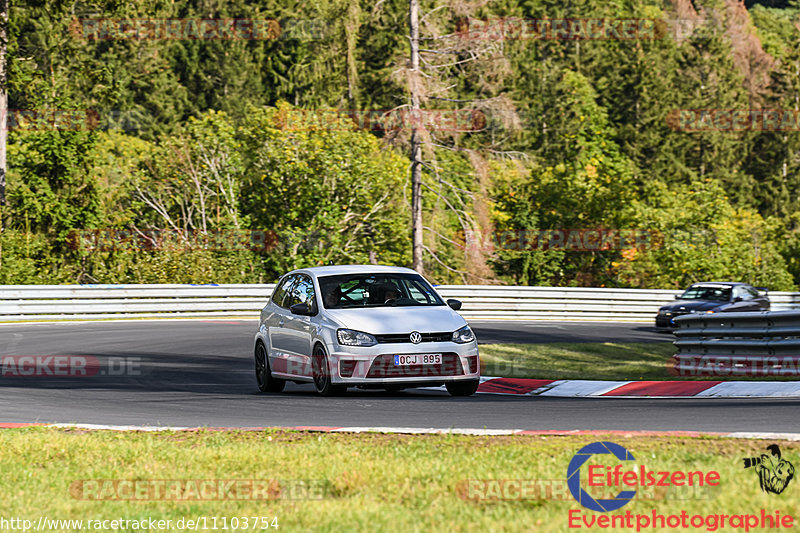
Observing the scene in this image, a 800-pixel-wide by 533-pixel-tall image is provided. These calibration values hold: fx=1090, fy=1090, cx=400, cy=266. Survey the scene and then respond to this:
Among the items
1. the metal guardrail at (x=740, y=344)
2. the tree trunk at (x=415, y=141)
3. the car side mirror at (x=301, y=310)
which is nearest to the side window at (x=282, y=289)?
the car side mirror at (x=301, y=310)

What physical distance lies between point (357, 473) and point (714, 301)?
2554 cm

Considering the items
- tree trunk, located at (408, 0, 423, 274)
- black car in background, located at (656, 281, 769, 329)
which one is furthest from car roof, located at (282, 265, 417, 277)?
tree trunk, located at (408, 0, 423, 274)

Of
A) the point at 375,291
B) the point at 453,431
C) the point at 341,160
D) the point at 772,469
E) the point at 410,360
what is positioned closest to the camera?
the point at 772,469

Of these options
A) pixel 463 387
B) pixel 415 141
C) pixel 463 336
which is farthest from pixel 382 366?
pixel 415 141

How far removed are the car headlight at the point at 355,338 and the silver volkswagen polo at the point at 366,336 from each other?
1 centimetres

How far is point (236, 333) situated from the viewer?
24.0 meters

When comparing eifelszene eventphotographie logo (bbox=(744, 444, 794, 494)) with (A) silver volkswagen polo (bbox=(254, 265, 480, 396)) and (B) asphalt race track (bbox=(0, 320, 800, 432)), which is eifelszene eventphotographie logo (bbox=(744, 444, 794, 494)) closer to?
(B) asphalt race track (bbox=(0, 320, 800, 432))

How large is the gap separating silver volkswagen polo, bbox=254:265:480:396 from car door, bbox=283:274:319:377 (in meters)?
0.01

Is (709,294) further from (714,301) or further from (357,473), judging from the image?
(357,473)

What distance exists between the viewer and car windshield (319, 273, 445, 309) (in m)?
13.1

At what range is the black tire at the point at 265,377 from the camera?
1383 cm

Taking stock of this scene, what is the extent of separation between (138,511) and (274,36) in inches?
2808

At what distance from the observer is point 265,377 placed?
13.9 meters

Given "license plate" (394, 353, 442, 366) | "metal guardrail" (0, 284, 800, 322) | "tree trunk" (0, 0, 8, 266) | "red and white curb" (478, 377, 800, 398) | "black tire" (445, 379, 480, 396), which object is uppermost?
"tree trunk" (0, 0, 8, 266)
